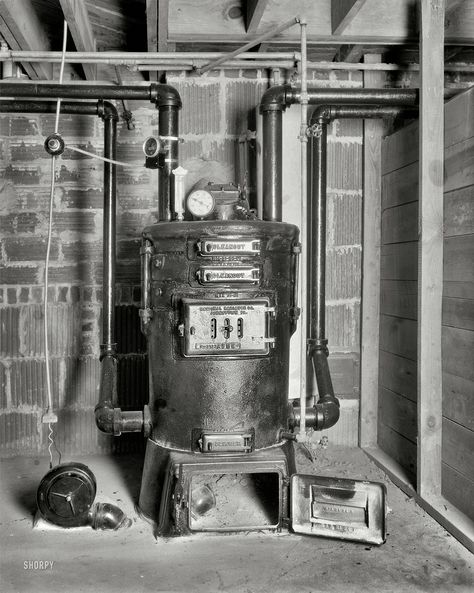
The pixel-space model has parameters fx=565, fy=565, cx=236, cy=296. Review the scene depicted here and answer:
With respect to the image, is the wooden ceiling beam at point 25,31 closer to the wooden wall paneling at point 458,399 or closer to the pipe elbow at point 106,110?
the pipe elbow at point 106,110

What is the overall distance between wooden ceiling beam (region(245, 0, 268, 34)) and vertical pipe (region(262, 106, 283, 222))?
379 mm

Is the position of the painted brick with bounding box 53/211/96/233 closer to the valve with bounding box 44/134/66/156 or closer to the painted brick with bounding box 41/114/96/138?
the painted brick with bounding box 41/114/96/138

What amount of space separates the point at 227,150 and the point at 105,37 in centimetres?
82

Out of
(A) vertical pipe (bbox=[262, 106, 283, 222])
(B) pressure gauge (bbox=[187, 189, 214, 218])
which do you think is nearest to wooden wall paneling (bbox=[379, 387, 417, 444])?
(A) vertical pipe (bbox=[262, 106, 283, 222])

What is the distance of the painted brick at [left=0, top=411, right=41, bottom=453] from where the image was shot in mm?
2879

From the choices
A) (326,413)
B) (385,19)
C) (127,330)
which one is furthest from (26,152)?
(326,413)

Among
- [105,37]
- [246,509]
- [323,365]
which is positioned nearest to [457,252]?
[323,365]

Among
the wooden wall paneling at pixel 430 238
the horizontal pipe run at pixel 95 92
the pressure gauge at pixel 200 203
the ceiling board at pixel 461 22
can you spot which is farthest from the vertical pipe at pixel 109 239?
the ceiling board at pixel 461 22

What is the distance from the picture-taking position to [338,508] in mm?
2025

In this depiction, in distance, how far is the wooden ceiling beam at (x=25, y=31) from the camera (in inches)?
86.4

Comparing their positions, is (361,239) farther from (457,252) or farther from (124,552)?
(124,552)

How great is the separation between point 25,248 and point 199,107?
1.13 meters

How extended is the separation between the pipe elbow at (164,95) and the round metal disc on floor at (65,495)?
5.07 ft

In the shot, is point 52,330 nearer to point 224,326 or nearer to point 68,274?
point 68,274
